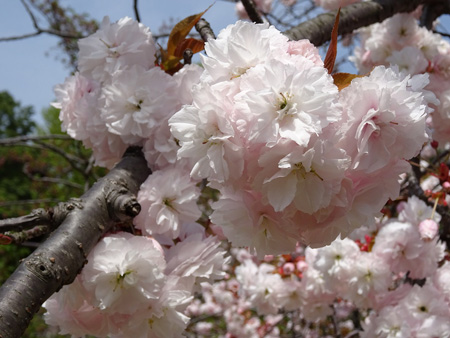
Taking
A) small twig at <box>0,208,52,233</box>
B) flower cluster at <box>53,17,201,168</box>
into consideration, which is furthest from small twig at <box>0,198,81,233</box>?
flower cluster at <box>53,17,201,168</box>

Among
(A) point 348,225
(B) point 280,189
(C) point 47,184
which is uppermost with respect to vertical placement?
(B) point 280,189

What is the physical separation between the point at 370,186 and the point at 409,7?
1.71 metres

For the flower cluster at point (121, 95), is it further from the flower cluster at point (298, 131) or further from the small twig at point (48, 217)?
the flower cluster at point (298, 131)

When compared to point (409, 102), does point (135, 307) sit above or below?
below

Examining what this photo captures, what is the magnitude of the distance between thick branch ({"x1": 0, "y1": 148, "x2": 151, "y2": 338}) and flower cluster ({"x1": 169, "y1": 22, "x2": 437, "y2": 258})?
0.40m

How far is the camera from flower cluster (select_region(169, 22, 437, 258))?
0.62 metres

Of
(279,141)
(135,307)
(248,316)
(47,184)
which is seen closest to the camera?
(279,141)

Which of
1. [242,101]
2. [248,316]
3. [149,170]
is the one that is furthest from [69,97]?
[248,316]

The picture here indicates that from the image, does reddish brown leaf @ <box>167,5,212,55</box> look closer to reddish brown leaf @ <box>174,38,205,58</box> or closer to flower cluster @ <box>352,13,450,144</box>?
reddish brown leaf @ <box>174,38,205,58</box>

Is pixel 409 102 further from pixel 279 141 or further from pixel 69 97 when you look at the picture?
pixel 69 97

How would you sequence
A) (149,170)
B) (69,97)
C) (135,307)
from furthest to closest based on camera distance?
(69,97), (149,170), (135,307)

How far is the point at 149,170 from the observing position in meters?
1.29

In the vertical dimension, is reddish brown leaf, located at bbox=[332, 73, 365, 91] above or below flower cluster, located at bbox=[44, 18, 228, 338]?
above

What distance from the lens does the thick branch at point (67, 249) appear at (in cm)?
79
